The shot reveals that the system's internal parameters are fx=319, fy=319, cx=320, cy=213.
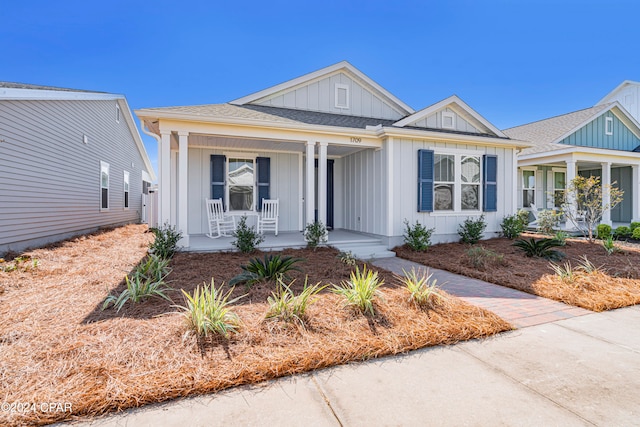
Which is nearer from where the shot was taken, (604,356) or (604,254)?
(604,356)

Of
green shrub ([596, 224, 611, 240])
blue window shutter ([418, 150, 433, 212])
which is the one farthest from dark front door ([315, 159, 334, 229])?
green shrub ([596, 224, 611, 240])

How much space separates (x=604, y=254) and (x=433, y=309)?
5738 mm

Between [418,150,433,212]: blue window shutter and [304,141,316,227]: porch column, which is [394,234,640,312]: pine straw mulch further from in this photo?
[304,141,316,227]: porch column

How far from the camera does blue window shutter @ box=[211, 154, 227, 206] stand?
8266 mm

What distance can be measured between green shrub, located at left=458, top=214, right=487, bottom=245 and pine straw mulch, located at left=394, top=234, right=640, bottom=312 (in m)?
0.33

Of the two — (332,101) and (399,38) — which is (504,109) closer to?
(399,38)

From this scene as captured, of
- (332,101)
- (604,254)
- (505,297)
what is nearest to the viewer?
(505,297)

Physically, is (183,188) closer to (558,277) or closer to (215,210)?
(215,210)

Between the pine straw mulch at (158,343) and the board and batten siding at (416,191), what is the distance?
3.90m

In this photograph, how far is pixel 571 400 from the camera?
1.98 m

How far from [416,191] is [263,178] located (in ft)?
13.2

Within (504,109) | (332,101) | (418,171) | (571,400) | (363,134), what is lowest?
(571,400)

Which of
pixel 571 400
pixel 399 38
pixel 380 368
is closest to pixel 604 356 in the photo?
pixel 571 400

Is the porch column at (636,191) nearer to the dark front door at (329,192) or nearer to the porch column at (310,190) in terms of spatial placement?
the dark front door at (329,192)
